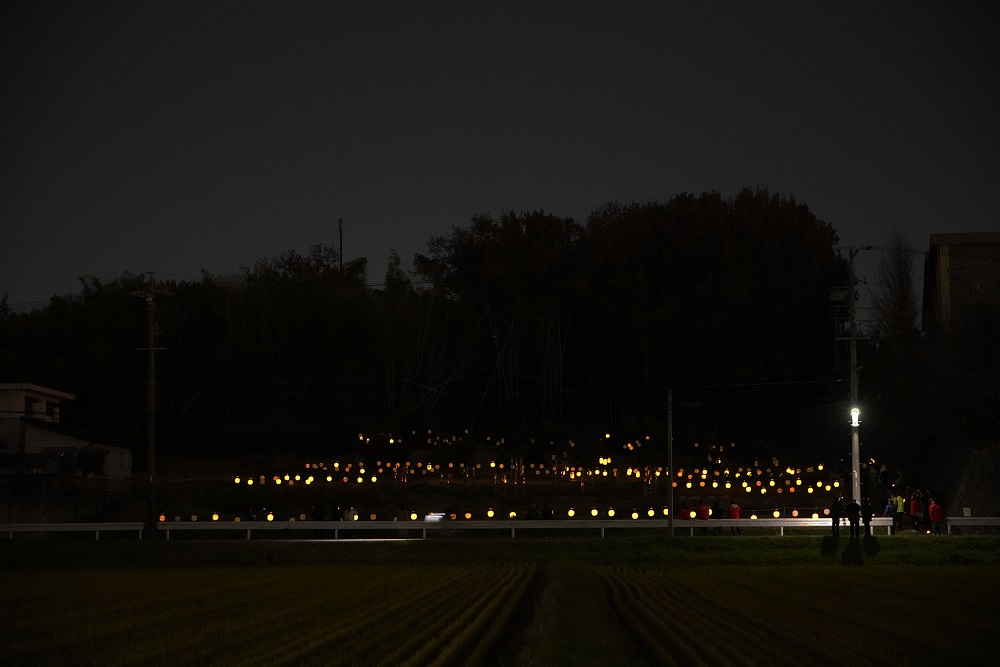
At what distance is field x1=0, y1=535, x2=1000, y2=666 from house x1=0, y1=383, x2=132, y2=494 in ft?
40.1

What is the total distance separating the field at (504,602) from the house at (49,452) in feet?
40.1

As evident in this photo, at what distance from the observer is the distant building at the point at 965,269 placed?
4700 cm

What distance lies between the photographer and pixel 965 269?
158 ft

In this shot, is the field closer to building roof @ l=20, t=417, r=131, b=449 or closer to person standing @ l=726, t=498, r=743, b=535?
person standing @ l=726, t=498, r=743, b=535

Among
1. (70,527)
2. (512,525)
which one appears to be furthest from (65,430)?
(512,525)

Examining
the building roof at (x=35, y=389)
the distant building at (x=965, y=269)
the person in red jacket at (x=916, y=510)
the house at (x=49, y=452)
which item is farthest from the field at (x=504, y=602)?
the building roof at (x=35, y=389)

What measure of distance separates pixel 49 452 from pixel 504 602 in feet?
118

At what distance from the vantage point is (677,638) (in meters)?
14.9

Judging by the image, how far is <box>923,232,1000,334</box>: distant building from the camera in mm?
47000

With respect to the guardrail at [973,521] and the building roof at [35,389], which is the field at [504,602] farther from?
the building roof at [35,389]

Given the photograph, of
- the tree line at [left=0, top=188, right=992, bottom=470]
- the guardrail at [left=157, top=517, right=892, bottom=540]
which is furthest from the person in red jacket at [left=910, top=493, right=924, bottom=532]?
the tree line at [left=0, top=188, right=992, bottom=470]

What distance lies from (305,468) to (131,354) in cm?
1441

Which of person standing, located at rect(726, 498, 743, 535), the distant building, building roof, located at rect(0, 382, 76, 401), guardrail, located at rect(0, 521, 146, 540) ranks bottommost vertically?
guardrail, located at rect(0, 521, 146, 540)

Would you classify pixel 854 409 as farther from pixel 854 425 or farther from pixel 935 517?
pixel 935 517
